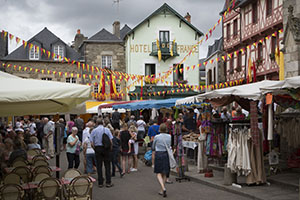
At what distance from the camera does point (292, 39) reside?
35.5 feet

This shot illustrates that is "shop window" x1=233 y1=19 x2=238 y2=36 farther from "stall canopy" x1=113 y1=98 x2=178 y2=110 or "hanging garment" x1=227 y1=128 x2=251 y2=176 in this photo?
"hanging garment" x1=227 y1=128 x2=251 y2=176

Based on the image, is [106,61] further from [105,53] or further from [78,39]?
[78,39]

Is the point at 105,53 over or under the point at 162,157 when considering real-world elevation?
over

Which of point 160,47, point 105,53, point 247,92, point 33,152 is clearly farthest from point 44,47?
point 247,92

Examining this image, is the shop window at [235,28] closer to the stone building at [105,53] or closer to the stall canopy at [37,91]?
the stone building at [105,53]

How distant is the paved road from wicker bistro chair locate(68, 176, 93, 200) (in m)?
1.91

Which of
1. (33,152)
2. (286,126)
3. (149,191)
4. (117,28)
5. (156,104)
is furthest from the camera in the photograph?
(117,28)

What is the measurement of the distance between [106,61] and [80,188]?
25946 millimetres

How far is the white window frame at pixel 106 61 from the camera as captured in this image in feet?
105

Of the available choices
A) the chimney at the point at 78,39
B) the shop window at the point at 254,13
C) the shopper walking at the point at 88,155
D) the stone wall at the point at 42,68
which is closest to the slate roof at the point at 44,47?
the stone wall at the point at 42,68

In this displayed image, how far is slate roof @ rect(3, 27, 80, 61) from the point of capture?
102 feet

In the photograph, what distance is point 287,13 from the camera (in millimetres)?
11164

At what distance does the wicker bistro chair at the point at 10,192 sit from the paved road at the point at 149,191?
102 inches

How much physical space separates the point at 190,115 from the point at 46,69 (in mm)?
19189
